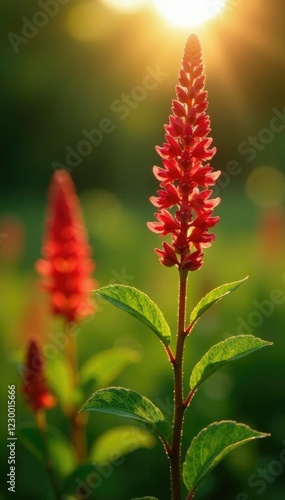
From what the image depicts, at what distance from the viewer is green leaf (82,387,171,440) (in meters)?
1.34

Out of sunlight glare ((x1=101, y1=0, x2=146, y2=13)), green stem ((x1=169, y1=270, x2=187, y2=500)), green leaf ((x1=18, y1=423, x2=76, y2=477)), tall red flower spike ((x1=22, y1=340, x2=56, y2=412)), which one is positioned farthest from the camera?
sunlight glare ((x1=101, y1=0, x2=146, y2=13))

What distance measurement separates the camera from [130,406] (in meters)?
1.36

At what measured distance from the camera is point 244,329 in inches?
201

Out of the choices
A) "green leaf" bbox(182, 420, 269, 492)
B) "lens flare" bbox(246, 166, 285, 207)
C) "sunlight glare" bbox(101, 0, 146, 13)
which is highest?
"sunlight glare" bbox(101, 0, 146, 13)

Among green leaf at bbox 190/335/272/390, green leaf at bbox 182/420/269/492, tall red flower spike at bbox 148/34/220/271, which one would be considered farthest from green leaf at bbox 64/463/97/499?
tall red flower spike at bbox 148/34/220/271

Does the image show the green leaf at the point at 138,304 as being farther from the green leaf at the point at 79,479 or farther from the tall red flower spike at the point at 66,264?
the tall red flower spike at the point at 66,264

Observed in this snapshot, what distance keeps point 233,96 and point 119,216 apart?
23.7ft

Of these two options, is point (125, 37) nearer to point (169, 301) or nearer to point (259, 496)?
point (169, 301)

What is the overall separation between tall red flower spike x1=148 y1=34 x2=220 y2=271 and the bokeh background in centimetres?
43

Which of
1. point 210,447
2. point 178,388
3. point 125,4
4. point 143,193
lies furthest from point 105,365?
point 125,4

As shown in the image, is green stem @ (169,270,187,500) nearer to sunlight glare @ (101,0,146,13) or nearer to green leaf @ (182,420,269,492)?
green leaf @ (182,420,269,492)

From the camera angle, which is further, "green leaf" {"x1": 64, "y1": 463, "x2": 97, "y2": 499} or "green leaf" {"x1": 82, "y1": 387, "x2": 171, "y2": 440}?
"green leaf" {"x1": 64, "y1": 463, "x2": 97, "y2": 499}

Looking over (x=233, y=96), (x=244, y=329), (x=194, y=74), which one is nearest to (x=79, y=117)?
(x=233, y=96)

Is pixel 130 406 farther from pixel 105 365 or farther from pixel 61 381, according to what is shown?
pixel 61 381
